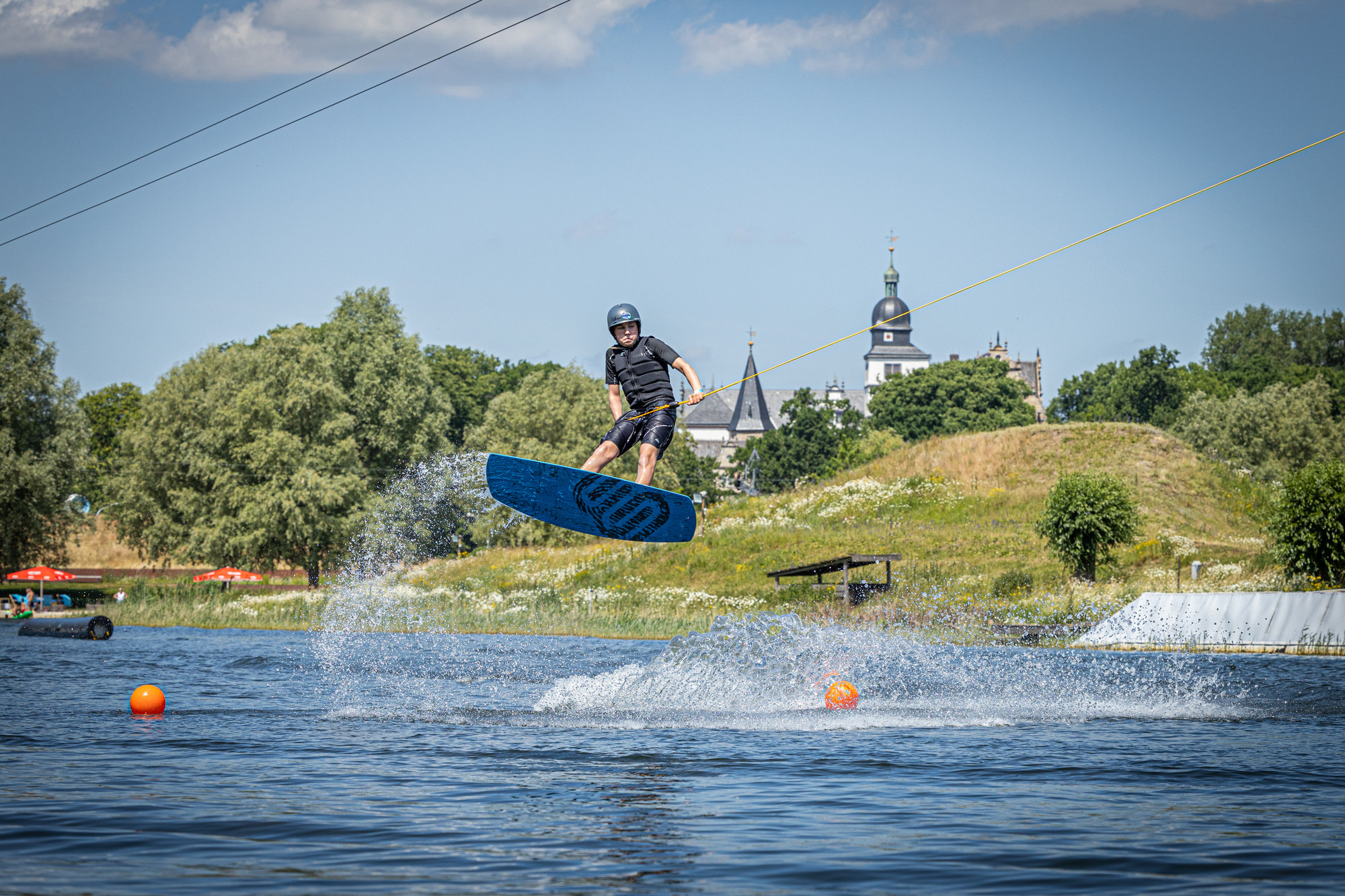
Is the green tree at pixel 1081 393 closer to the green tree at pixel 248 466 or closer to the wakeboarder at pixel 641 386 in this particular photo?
the green tree at pixel 248 466

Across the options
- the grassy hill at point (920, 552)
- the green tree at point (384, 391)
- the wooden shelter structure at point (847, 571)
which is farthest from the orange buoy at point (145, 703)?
the green tree at point (384, 391)

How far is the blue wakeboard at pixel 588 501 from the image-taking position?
41.8ft

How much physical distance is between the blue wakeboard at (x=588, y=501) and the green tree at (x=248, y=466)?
38122 mm

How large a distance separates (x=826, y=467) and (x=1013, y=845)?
95722 mm

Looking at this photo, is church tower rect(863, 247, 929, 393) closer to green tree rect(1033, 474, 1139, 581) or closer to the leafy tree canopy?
the leafy tree canopy

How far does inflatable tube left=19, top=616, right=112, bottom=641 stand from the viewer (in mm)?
30922

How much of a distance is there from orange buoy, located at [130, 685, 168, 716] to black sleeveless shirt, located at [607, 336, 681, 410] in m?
7.53

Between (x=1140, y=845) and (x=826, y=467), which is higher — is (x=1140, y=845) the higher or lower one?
the lower one

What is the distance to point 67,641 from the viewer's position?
30125 mm

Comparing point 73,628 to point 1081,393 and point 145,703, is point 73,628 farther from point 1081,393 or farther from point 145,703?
point 1081,393

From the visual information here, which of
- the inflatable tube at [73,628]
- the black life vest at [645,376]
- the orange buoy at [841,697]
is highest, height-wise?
the black life vest at [645,376]

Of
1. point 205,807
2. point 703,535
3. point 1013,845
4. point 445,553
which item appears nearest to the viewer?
point 1013,845

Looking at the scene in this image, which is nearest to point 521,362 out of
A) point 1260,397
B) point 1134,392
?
point 1134,392

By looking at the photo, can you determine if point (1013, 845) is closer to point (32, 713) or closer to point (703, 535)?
point (32, 713)
